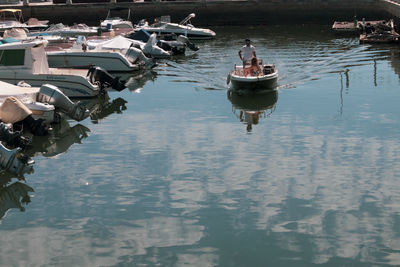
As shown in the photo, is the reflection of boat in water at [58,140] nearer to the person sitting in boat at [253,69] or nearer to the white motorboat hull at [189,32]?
the person sitting in boat at [253,69]

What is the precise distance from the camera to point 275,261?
12.1m

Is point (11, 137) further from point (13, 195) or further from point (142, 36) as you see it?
point (142, 36)

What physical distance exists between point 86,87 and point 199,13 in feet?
107

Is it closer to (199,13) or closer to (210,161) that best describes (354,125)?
(210,161)

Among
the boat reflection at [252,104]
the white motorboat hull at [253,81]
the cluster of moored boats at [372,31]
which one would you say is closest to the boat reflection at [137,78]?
the boat reflection at [252,104]

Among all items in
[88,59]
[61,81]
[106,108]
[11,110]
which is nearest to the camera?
[11,110]

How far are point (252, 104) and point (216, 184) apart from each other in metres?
9.52

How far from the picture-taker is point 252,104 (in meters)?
25.4

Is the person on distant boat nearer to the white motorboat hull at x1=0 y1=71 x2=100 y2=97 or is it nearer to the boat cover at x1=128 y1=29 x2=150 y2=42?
the white motorboat hull at x1=0 y1=71 x2=100 y2=97

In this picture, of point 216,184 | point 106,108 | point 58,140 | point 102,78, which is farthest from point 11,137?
point 102,78

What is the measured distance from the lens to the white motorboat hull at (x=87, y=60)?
102 ft

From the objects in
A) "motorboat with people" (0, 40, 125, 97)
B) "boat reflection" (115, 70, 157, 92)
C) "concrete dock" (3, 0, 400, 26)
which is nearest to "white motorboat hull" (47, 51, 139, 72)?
"boat reflection" (115, 70, 157, 92)

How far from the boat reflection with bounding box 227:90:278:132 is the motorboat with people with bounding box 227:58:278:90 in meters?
0.33

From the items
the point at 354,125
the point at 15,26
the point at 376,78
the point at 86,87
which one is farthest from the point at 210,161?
the point at 15,26
